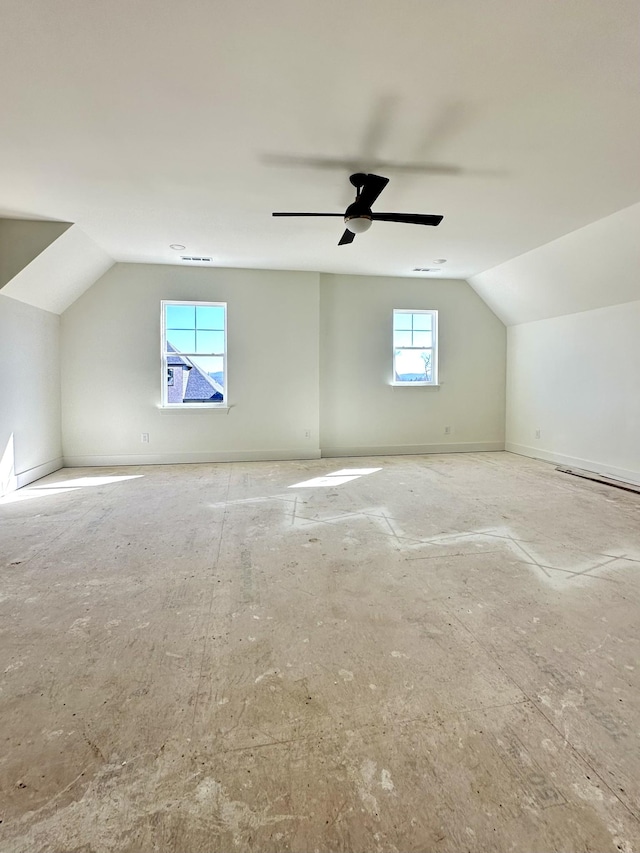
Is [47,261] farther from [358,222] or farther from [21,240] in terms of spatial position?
[358,222]

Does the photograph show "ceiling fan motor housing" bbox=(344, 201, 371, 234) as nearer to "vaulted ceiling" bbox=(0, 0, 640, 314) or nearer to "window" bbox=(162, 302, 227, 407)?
"vaulted ceiling" bbox=(0, 0, 640, 314)

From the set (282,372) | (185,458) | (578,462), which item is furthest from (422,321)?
(185,458)

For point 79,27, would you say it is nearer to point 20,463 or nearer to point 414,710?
point 414,710

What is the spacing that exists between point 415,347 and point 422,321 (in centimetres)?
45

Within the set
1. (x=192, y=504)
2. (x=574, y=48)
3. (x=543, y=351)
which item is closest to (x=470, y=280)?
(x=543, y=351)

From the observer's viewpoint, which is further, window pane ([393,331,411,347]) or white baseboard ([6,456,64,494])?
window pane ([393,331,411,347])

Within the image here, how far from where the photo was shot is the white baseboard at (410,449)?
6422 millimetres

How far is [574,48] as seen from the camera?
1969mm

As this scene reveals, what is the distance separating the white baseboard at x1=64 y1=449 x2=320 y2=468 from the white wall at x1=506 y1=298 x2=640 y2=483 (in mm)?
3417

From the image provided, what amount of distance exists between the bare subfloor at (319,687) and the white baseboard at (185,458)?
2552 millimetres

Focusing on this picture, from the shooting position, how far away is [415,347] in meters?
6.67

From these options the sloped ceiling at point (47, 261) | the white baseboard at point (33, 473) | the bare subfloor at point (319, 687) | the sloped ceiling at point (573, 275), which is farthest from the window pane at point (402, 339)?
the white baseboard at point (33, 473)

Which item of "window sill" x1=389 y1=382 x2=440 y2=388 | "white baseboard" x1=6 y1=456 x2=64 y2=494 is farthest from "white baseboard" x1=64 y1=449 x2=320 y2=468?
"window sill" x1=389 y1=382 x2=440 y2=388

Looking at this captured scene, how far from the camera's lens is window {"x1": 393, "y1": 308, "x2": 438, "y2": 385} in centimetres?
660
